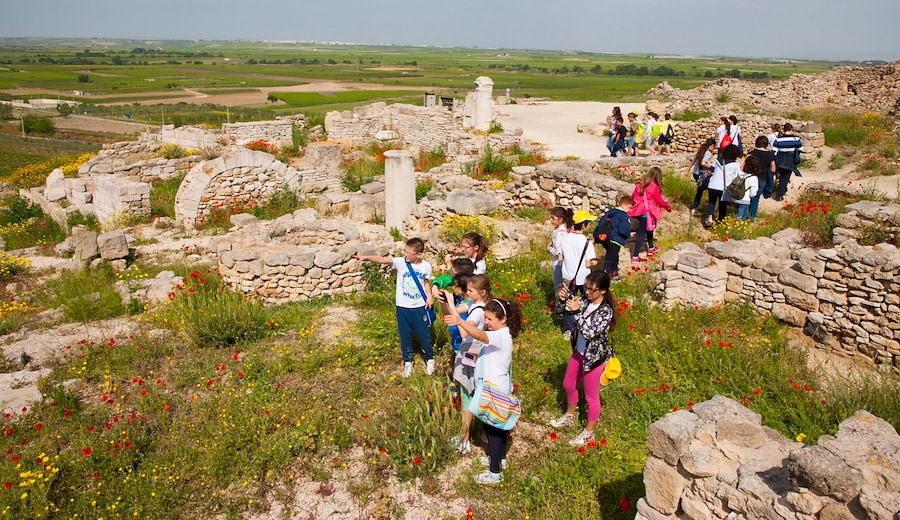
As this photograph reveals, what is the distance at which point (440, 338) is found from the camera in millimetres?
7188

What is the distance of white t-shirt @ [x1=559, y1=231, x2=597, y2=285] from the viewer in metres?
6.79

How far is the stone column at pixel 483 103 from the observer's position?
21.3 m

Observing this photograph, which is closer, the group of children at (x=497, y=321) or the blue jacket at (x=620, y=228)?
the group of children at (x=497, y=321)

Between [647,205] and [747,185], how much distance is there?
2.14 m

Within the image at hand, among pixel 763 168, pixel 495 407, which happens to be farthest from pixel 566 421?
pixel 763 168

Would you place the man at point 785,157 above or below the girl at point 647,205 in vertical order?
above

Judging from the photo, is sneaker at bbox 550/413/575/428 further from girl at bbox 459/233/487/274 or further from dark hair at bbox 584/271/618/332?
girl at bbox 459/233/487/274

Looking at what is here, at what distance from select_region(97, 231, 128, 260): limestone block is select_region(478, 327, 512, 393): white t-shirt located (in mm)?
9673

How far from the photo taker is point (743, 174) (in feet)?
31.9

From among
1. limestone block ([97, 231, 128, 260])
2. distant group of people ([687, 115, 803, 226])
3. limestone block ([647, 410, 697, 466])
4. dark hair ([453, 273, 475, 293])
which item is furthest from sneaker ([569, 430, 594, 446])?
limestone block ([97, 231, 128, 260])

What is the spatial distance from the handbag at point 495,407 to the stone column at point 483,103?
18043 mm

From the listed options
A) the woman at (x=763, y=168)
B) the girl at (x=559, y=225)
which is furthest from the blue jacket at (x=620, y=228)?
the woman at (x=763, y=168)

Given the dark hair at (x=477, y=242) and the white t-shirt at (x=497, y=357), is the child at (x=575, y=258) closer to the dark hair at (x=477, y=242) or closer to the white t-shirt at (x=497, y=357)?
the dark hair at (x=477, y=242)

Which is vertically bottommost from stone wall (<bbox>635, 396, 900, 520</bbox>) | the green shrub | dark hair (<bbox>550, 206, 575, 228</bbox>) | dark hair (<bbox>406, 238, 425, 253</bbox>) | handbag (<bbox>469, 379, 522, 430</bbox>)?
the green shrub
